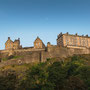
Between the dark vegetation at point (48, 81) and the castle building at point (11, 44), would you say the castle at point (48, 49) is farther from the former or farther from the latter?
the dark vegetation at point (48, 81)

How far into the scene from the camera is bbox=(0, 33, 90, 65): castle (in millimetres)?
51125

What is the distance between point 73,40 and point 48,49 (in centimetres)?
1863

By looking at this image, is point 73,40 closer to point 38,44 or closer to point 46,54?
point 38,44

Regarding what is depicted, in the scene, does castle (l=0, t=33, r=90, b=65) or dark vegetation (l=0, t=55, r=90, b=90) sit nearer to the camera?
dark vegetation (l=0, t=55, r=90, b=90)

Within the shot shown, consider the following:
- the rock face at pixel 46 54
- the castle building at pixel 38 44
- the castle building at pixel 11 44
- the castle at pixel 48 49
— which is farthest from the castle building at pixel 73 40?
the castle building at pixel 11 44

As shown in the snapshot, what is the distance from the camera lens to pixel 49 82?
1260 inches

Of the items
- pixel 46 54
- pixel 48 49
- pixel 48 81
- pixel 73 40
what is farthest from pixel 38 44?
pixel 48 81

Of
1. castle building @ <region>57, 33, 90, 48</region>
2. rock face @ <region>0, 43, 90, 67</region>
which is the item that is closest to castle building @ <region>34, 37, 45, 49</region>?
rock face @ <region>0, 43, 90, 67</region>

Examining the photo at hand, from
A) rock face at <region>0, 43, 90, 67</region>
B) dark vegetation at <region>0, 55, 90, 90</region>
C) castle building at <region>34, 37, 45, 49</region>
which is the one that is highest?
castle building at <region>34, 37, 45, 49</region>

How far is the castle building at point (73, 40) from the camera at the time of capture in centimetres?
6639

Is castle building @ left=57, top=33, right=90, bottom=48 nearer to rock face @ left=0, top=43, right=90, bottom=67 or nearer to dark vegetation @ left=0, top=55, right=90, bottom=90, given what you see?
rock face @ left=0, top=43, right=90, bottom=67

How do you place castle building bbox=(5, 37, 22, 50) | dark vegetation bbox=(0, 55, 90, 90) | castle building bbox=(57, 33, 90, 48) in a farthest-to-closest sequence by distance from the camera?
castle building bbox=(5, 37, 22, 50) < castle building bbox=(57, 33, 90, 48) < dark vegetation bbox=(0, 55, 90, 90)

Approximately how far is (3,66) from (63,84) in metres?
24.4

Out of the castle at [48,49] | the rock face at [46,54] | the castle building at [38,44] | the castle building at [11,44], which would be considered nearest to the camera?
the rock face at [46,54]
